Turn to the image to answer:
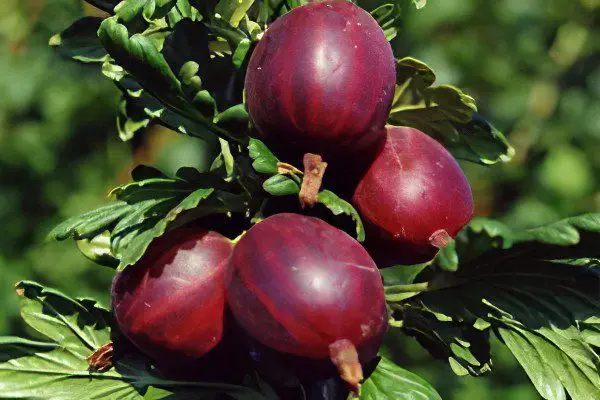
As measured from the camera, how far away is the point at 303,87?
0.77 meters

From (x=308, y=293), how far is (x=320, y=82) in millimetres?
183

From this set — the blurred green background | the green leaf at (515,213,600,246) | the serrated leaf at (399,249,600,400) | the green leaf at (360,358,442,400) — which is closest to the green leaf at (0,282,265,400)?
the green leaf at (360,358,442,400)

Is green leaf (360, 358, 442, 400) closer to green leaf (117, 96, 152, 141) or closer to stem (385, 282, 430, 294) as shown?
stem (385, 282, 430, 294)

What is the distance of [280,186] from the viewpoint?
0.78m

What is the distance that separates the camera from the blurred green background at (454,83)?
2770 mm

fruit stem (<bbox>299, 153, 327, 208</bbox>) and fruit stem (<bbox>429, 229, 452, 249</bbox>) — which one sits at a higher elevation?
fruit stem (<bbox>299, 153, 327, 208</bbox>)

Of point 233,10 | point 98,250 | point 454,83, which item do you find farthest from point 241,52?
point 454,83

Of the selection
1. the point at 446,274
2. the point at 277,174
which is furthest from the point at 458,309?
the point at 277,174

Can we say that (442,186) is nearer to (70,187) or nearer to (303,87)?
(303,87)

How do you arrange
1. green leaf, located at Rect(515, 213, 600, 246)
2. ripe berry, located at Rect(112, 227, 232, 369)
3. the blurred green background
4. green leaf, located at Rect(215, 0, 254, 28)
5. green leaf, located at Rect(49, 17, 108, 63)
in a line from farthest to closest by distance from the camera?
the blurred green background
green leaf, located at Rect(49, 17, 108, 63)
green leaf, located at Rect(215, 0, 254, 28)
ripe berry, located at Rect(112, 227, 232, 369)
green leaf, located at Rect(515, 213, 600, 246)

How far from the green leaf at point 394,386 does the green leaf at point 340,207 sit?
6.0 inches

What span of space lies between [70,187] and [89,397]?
209 cm

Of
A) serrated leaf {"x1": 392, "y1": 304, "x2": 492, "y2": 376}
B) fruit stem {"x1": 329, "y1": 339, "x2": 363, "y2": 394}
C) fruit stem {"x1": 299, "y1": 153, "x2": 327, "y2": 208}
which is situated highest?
fruit stem {"x1": 299, "y1": 153, "x2": 327, "y2": 208}

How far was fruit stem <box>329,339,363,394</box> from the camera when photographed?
2.29ft
